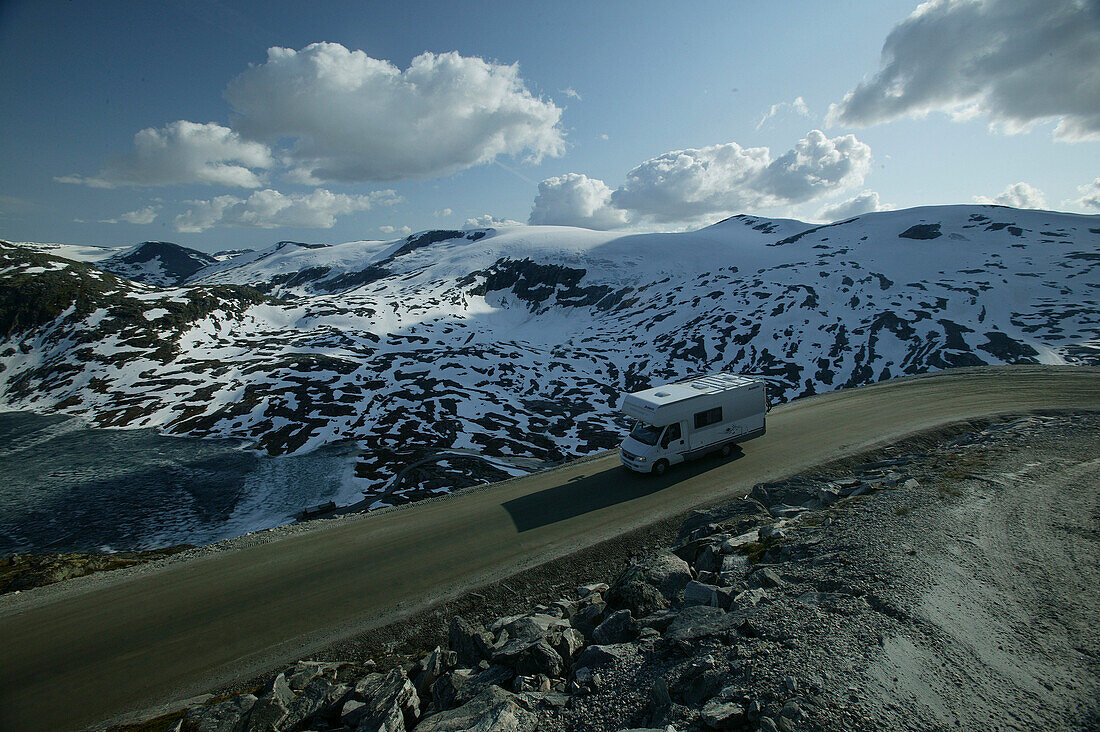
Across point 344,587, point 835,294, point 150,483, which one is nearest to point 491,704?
point 344,587

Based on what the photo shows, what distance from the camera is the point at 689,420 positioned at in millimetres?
17812

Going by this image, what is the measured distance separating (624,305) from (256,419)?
81.1 m

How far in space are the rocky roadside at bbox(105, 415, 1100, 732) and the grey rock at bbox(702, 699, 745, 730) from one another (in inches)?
0.8

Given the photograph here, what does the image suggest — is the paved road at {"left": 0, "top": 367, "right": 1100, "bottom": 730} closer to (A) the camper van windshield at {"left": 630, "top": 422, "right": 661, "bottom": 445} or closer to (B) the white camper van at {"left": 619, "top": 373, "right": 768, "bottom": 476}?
(B) the white camper van at {"left": 619, "top": 373, "right": 768, "bottom": 476}

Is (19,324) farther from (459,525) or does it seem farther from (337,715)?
(337,715)

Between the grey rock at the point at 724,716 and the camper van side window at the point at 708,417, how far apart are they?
1349 centimetres

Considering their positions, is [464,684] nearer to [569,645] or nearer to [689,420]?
[569,645]

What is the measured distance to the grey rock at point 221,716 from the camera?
24.2 feet

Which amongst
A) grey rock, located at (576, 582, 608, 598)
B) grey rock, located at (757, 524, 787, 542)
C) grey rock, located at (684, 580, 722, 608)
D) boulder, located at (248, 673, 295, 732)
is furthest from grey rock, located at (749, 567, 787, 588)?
→ boulder, located at (248, 673, 295, 732)

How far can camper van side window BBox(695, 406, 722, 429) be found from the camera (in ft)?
59.2

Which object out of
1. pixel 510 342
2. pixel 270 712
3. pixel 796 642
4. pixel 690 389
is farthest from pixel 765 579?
pixel 510 342

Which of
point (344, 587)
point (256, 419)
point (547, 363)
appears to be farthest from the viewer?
point (547, 363)

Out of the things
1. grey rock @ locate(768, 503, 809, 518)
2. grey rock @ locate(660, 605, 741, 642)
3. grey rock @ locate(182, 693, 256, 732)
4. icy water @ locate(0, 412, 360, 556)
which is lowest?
icy water @ locate(0, 412, 360, 556)

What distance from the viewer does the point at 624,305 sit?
107m
